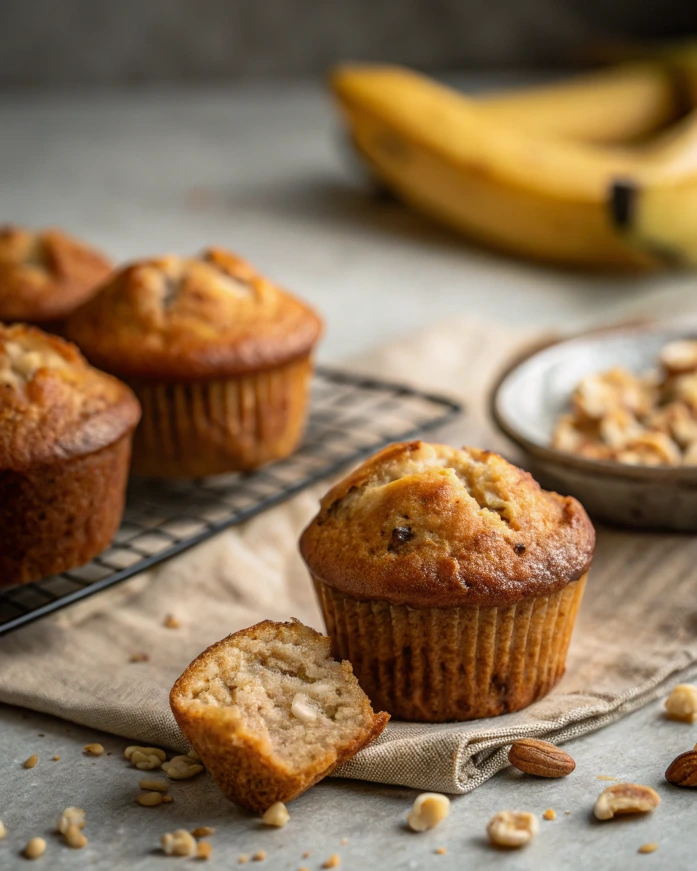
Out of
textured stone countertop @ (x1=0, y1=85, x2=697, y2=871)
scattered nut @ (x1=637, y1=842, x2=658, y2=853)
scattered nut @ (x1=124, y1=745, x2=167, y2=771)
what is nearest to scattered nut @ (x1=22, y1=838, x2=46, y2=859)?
textured stone countertop @ (x1=0, y1=85, x2=697, y2=871)

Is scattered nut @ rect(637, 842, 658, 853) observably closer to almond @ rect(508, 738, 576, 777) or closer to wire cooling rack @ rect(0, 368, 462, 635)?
almond @ rect(508, 738, 576, 777)

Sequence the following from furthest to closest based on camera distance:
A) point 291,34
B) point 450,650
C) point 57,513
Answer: point 291,34
point 57,513
point 450,650

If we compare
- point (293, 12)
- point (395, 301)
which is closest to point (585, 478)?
point (395, 301)

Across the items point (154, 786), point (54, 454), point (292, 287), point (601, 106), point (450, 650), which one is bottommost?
point (292, 287)

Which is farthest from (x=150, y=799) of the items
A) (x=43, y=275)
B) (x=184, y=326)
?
(x=43, y=275)

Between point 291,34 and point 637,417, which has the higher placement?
point 291,34

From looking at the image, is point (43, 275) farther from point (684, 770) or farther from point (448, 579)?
point (684, 770)

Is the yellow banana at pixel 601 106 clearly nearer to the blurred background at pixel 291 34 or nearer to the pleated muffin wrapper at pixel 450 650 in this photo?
the blurred background at pixel 291 34

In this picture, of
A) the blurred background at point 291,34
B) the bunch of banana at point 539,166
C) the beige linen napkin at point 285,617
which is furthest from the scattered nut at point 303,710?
the blurred background at point 291,34
